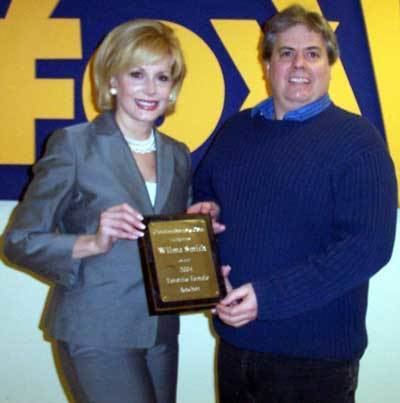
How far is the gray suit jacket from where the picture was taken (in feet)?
→ 5.42

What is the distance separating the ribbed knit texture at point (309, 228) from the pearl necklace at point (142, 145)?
25cm

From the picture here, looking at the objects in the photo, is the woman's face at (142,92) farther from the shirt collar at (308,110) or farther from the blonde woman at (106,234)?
the shirt collar at (308,110)

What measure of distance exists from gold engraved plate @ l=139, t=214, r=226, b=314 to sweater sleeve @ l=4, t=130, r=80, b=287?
224 mm

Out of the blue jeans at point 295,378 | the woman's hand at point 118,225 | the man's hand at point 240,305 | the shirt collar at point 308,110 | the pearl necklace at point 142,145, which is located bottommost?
the blue jeans at point 295,378

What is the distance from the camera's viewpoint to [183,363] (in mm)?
2635

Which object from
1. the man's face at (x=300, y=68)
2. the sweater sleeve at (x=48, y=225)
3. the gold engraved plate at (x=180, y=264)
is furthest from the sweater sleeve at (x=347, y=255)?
the sweater sleeve at (x=48, y=225)

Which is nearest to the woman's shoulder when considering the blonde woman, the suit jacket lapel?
the suit jacket lapel

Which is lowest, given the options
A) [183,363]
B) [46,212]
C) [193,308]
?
[183,363]

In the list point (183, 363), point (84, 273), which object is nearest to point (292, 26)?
point (84, 273)

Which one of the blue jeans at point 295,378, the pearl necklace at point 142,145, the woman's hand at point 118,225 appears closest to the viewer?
the woman's hand at point 118,225

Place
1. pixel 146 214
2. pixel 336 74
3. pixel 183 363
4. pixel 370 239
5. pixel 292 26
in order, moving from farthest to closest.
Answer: pixel 183 363 < pixel 336 74 < pixel 292 26 < pixel 146 214 < pixel 370 239

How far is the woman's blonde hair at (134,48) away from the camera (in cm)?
174

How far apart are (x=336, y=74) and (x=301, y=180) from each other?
90cm

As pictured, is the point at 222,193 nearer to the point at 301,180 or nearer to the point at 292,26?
the point at 301,180
